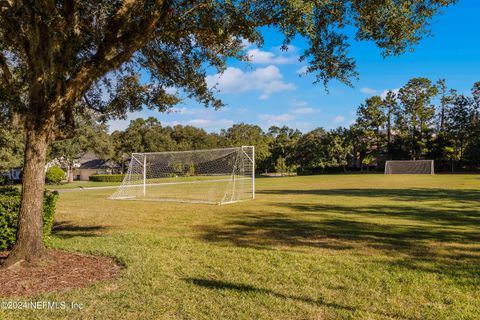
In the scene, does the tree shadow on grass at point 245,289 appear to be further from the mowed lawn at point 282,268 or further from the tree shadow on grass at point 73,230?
the tree shadow on grass at point 73,230

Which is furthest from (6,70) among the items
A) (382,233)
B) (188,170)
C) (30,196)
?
(188,170)

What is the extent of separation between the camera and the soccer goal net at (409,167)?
56062 mm

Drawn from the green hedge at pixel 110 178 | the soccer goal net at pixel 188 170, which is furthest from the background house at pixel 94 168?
the soccer goal net at pixel 188 170

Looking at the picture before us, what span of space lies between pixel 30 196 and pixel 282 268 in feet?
13.4

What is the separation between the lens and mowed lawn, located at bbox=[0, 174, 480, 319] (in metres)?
4.15

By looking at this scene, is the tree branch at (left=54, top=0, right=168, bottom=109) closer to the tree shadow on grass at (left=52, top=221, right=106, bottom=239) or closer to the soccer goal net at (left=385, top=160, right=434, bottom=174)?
the tree shadow on grass at (left=52, top=221, right=106, bottom=239)

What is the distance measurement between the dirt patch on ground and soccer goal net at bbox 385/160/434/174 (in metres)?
57.2

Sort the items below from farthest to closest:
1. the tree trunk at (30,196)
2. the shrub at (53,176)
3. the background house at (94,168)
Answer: the background house at (94,168) < the shrub at (53,176) < the tree trunk at (30,196)

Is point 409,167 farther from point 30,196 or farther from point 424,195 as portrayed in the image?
point 30,196

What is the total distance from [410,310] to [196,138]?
63754 mm

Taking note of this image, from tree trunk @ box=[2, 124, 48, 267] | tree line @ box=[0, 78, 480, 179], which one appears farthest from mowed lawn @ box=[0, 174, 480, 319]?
tree line @ box=[0, 78, 480, 179]

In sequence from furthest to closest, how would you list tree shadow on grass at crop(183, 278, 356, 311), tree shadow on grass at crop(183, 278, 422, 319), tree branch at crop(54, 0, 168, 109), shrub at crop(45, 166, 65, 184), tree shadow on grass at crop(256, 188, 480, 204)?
shrub at crop(45, 166, 65, 184) → tree shadow on grass at crop(256, 188, 480, 204) → tree branch at crop(54, 0, 168, 109) → tree shadow on grass at crop(183, 278, 356, 311) → tree shadow on grass at crop(183, 278, 422, 319)

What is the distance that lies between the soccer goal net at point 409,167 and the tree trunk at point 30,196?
190 feet

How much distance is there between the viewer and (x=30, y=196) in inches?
220
